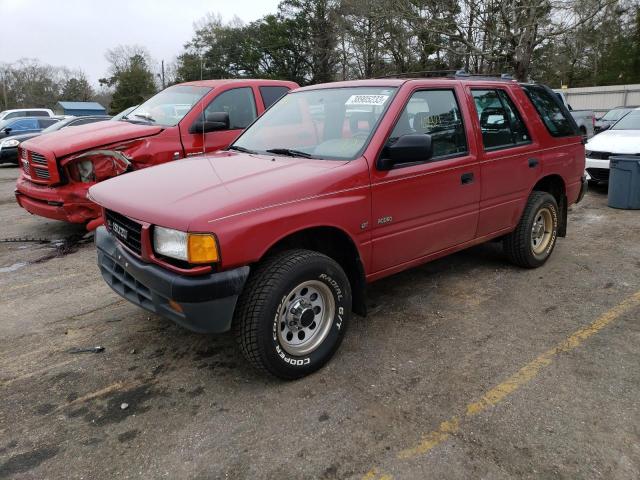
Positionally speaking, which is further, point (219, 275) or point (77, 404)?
point (77, 404)

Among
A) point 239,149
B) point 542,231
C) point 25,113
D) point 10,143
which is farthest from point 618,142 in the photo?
point 25,113

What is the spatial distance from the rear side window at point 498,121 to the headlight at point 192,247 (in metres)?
2.61

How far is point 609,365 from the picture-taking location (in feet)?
10.9

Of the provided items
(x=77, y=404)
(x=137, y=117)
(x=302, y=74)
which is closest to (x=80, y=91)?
(x=302, y=74)

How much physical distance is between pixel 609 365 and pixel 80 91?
78.1 meters

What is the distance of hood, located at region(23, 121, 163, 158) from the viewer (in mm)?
5992

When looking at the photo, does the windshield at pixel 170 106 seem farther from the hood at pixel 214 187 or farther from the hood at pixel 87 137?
the hood at pixel 214 187

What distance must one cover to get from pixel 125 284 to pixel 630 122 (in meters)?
9.93

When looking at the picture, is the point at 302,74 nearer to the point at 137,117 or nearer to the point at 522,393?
the point at 137,117

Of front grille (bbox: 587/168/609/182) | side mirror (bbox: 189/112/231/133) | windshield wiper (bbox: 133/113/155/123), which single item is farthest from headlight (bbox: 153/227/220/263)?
front grille (bbox: 587/168/609/182)

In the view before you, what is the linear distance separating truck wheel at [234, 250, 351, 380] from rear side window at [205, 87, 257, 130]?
4.18m

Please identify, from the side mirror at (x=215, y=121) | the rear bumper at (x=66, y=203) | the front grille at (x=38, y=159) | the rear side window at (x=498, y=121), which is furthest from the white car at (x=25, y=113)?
the rear side window at (x=498, y=121)

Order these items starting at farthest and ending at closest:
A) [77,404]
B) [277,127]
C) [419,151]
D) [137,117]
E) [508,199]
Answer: [137,117], [508,199], [277,127], [419,151], [77,404]

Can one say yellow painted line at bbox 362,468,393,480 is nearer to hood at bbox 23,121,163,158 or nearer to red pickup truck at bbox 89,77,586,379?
red pickup truck at bbox 89,77,586,379
